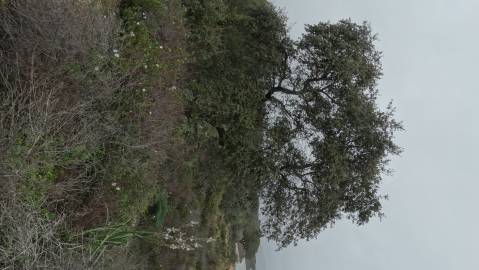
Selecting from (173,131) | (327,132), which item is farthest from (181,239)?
(327,132)

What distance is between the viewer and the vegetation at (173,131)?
7344 mm

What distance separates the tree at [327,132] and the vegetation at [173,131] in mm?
45

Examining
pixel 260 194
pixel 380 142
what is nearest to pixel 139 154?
pixel 260 194

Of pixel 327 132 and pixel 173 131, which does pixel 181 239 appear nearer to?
pixel 173 131

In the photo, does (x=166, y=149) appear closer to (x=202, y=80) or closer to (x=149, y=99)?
(x=149, y=99)

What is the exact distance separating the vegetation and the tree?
0.04 metres

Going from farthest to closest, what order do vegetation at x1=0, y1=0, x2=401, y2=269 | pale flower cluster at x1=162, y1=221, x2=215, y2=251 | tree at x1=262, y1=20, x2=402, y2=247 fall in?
tree at x1=262, y1=20, x2=402, y2=247
pale flower cluster at x1=162, y1=221, x2=215, y2=251
vegetation at x1=0, y1=0, x2=401, y2=269

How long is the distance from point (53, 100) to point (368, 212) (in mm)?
10597

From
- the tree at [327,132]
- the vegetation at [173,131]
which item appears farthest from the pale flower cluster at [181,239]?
the tree at [327,132]

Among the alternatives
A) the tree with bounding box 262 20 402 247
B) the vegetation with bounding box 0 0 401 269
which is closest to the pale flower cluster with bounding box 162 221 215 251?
the vegetation with bounding box 0 0 401 269

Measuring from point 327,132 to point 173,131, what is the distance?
507 centimetres

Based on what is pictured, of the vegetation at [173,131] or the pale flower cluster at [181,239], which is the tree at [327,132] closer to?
the vegetation at [173,131]

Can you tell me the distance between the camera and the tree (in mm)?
14422

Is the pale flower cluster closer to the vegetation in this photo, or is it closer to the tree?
the vegetation
